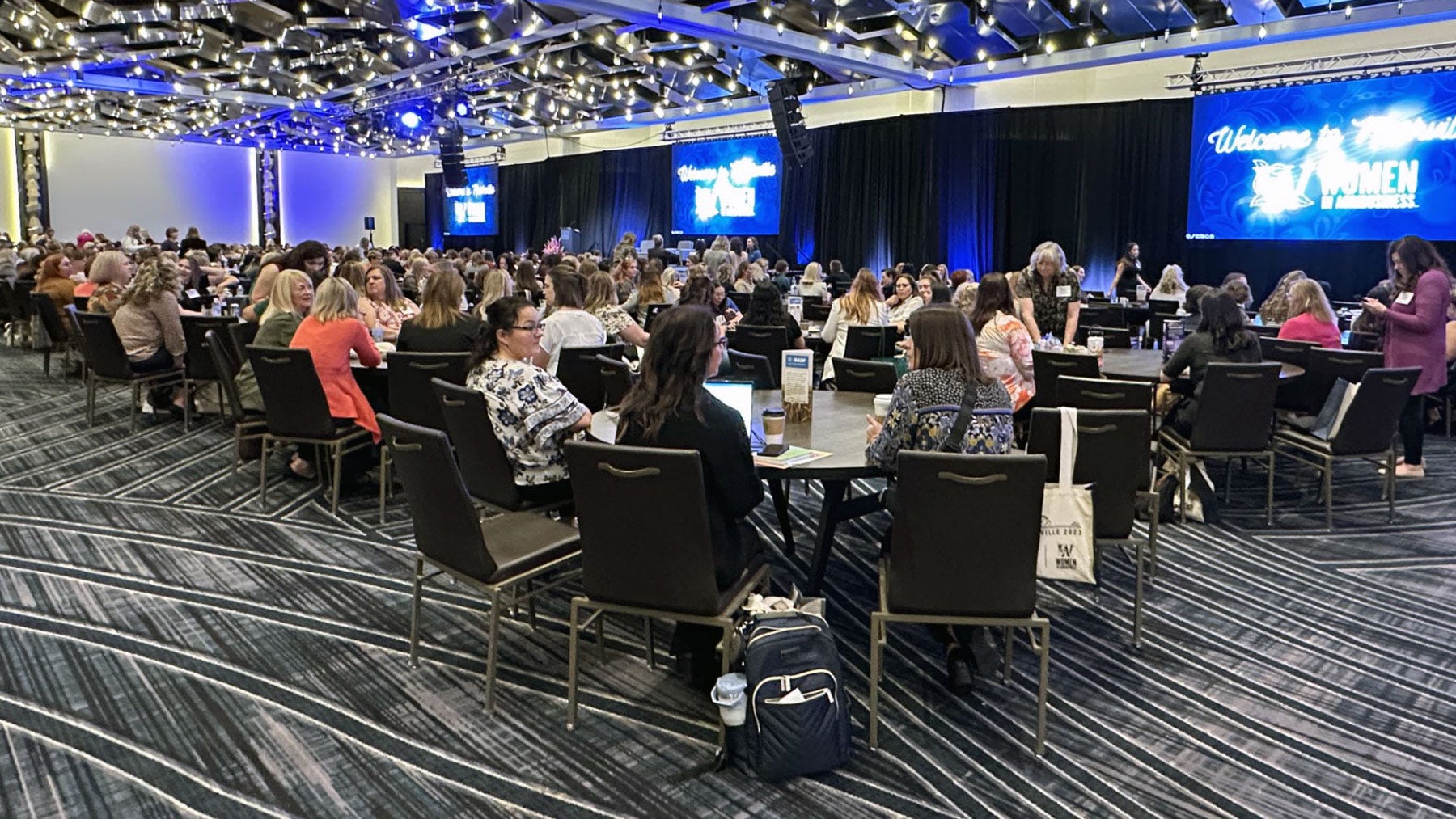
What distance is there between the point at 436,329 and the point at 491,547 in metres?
2.47

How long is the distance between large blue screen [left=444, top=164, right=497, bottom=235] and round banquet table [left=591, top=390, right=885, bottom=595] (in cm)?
2298

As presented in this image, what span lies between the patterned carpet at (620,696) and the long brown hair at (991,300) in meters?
1.25

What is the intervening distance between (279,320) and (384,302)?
1509mm

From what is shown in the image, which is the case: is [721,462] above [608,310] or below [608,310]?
below

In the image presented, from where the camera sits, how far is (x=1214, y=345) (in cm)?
546

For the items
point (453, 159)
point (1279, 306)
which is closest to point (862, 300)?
point (1279, 306)

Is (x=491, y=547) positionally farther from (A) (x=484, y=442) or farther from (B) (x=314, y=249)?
(B) (x=314, y=249)

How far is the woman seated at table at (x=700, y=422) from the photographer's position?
290 centimetres

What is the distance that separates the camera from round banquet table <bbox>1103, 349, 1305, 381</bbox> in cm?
576

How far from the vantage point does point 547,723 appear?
3.17m

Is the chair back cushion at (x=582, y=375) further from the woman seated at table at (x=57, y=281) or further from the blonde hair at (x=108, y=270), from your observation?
the woman seated at table at (x=57, y=281)

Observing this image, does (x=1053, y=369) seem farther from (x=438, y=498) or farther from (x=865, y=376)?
(x=438, y=498)

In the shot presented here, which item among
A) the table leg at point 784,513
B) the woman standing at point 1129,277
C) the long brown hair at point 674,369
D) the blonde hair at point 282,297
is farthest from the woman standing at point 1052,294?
the woman standing at point 1129,277

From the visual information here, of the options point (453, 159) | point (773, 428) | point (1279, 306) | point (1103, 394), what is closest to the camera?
point (773, 428)
